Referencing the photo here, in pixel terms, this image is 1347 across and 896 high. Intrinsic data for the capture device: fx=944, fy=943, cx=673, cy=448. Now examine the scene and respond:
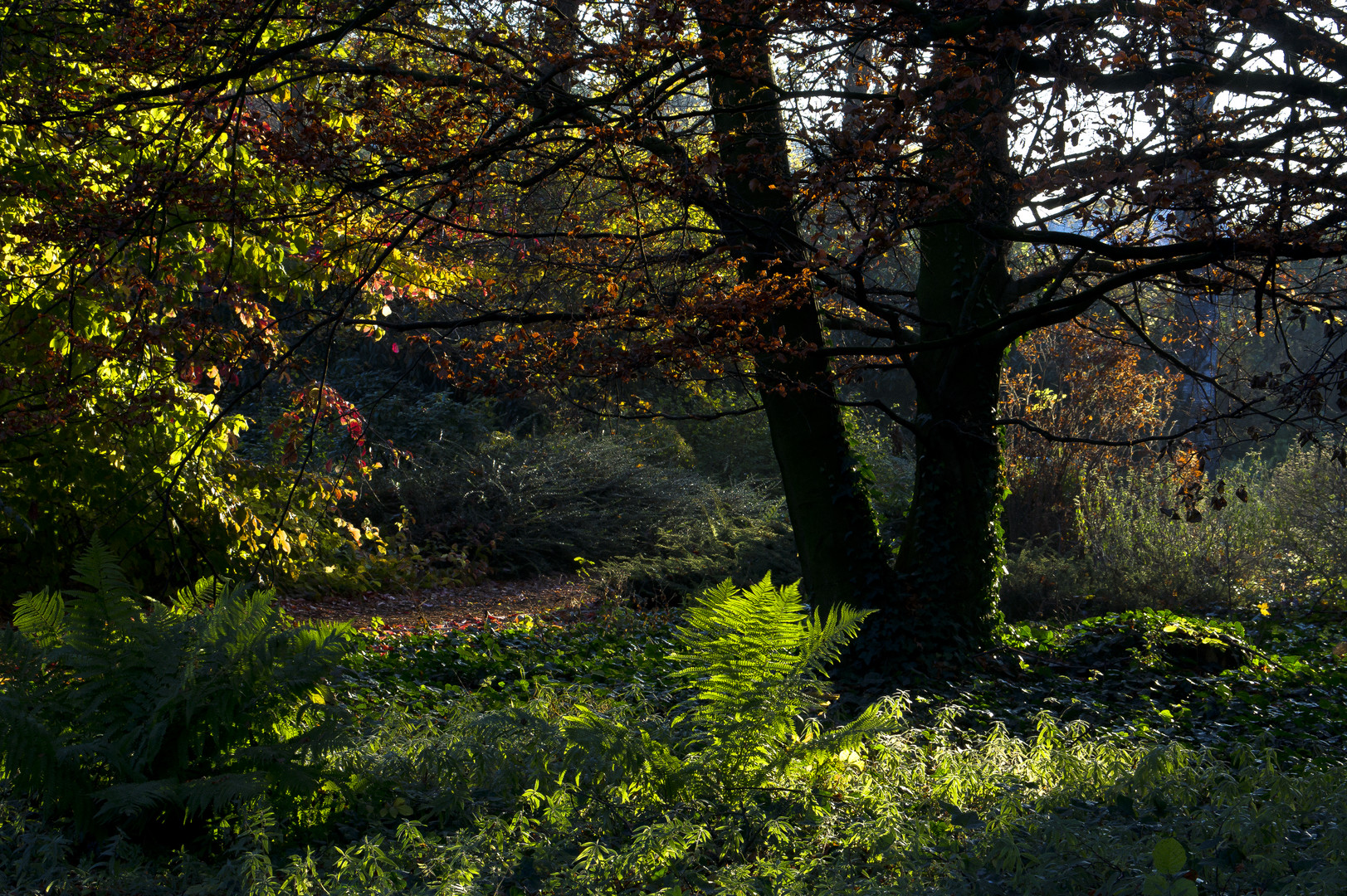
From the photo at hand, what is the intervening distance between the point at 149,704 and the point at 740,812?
1.86 metres

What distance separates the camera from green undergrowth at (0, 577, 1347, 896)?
95.7 inches

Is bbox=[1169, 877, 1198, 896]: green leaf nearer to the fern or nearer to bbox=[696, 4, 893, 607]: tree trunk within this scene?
the fern

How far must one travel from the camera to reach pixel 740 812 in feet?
9.57

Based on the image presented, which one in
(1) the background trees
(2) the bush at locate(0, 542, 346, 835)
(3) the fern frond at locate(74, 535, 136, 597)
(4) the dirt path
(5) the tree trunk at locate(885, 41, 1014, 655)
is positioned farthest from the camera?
(4) the dirt path

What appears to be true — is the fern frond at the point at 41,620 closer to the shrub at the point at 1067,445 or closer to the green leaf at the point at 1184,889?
the green leaf at the point at 1184,889

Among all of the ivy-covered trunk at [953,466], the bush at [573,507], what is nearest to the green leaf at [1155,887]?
the ivy-covered trunk at [953,466]

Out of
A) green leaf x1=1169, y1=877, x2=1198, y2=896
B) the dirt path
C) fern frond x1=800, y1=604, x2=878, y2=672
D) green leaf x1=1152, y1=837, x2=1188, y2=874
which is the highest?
fern frond x1=800, y1=604, x2=878, y2=672

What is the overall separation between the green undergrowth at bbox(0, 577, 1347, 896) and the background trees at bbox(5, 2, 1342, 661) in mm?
1912

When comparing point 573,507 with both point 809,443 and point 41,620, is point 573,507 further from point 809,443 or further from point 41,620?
point 41,620

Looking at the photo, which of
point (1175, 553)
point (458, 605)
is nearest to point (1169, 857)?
point (1175, 553)

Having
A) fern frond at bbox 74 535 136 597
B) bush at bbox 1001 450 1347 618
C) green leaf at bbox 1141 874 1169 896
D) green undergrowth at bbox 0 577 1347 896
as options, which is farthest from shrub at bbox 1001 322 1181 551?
fern frond at bbox 74 535 136 597

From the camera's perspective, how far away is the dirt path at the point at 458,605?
29.7 ft

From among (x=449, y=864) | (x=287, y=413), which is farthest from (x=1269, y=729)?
(x=287, y=413)

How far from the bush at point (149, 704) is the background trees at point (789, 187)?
1507 mm
